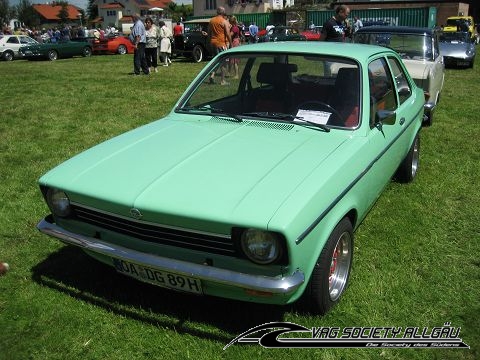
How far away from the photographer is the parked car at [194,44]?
18.3m

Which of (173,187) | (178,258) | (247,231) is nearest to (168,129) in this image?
(173,187)

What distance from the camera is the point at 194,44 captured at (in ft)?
60.4

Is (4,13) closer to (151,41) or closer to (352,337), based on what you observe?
(151,41)

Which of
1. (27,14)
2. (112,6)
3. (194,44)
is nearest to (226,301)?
(194,44)

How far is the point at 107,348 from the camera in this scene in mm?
2674

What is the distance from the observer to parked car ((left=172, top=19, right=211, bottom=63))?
59.9 feet

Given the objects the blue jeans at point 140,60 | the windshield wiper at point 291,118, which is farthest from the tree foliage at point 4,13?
the windshield wiper at point 291,118

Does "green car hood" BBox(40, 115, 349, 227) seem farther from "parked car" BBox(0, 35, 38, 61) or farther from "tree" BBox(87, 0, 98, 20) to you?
"tree" BBox(87, 0, 98, 20)

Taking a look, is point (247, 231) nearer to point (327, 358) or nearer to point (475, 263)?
point (327, 358)

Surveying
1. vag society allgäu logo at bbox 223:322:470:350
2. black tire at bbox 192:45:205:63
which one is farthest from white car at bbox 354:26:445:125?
black tire at bbox 192:45:205:63

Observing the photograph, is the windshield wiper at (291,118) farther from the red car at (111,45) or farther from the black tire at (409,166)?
the red car at (111,45)

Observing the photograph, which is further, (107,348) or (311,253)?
(107,348)

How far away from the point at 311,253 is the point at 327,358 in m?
0.63

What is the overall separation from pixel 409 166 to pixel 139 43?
32.0 feet
